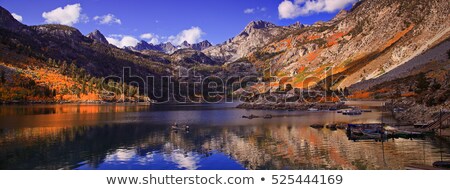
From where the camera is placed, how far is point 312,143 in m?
42.1

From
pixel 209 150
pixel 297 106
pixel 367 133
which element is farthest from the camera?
pixel 297 106

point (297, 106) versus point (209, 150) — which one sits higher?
point (297, 106)

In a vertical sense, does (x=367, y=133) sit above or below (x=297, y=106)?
below

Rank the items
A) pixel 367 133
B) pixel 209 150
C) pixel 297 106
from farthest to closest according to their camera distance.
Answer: pixel 297 106 < pixel 367 133 < pixel 209 150

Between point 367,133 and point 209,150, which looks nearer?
point 209,150

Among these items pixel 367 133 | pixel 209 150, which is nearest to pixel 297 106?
pixel 367 133

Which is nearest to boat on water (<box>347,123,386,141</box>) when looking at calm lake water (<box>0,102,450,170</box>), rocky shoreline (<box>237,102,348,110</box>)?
calm lake water (<box>0,102,450,170</box>)

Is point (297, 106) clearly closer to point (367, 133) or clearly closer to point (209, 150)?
point (367, 133)

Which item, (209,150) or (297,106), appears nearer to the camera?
(209,150)

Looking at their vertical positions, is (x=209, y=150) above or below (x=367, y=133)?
below

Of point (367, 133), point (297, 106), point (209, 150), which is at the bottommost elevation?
point (209, 150)

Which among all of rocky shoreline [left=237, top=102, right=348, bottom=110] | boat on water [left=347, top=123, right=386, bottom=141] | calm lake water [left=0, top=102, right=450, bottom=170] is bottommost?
calm lake water [left=0, top=102, right=450, bottom=170]

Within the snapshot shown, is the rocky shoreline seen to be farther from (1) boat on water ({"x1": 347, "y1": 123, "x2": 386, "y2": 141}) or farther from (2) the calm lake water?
(1) boat on water ({"x1": 347, "y1": 123, "x2": 386, "y2": 141})

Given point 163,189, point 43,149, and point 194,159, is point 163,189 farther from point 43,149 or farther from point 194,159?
point 43,149
